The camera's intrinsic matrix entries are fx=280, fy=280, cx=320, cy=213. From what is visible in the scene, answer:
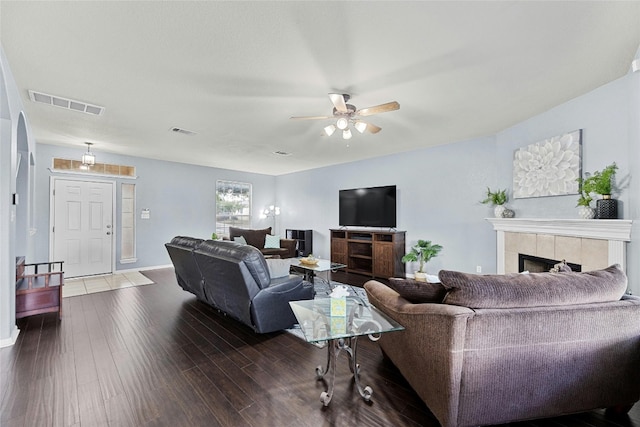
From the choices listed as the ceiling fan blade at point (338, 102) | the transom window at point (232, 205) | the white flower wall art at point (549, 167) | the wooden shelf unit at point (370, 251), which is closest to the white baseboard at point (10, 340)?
the ceiling fan blade at point (338, 102)

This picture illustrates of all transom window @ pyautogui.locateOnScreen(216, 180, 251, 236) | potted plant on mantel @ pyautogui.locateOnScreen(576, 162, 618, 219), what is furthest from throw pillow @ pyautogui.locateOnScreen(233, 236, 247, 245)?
potted plant on mantel @ pyautogui.locateOnScreen(576, 162, 618, 219)

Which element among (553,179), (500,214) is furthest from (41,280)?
(553,179)

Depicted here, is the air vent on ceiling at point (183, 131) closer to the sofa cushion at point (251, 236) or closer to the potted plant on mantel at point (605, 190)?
the sofa cushion at point (251, 236)

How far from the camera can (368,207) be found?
20.7 feet

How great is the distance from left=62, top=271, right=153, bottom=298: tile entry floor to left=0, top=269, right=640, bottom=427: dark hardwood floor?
144cm

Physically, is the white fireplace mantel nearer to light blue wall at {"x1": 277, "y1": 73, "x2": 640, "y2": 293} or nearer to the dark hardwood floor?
light blue wall at {"x1": 277, "y1": 73, "x2": 640, "y2": 293}

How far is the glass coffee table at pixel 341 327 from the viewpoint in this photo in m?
1.78

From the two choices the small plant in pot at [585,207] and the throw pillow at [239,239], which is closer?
the small plant in pot at [585,207]

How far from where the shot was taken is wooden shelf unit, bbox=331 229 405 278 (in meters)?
5.56

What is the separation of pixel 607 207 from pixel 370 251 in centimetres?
391

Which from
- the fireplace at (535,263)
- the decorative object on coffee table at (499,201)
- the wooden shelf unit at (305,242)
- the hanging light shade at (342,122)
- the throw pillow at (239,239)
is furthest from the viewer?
the wooden shelf unit at (305,242)

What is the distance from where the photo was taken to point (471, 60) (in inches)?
96.2

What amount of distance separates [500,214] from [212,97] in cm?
430

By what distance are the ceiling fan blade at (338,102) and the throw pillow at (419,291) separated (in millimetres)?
1835
